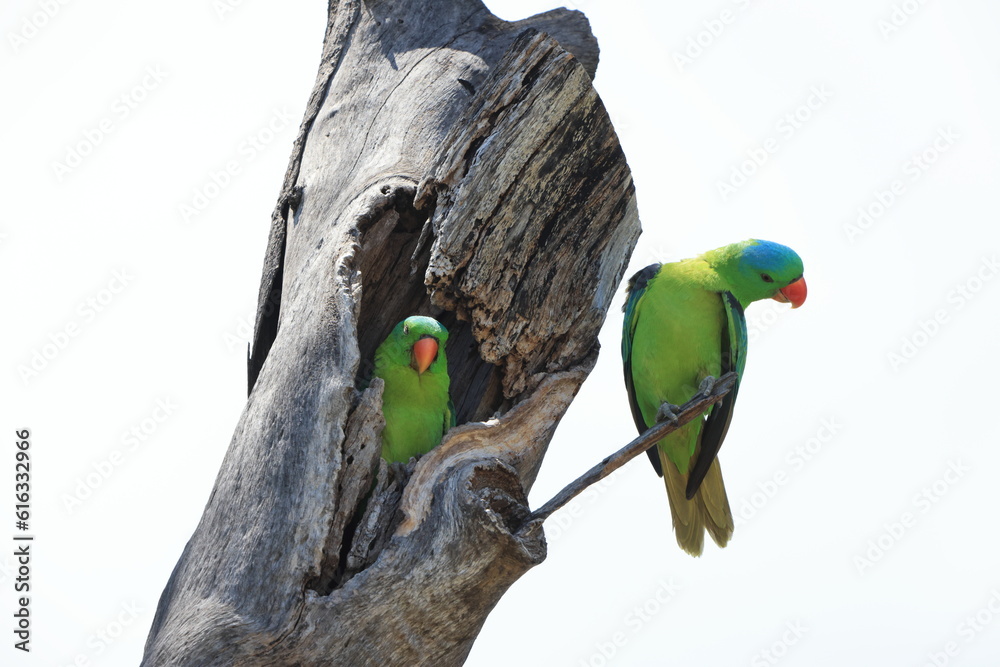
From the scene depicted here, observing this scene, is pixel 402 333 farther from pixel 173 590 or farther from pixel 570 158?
pixel 173 590

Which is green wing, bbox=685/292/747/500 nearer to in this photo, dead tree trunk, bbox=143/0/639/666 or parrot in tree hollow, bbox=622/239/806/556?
parrot in tree hollow, bbox=622/239/806/556

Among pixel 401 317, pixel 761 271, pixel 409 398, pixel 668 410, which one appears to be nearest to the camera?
pixel 409 398

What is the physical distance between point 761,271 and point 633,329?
36.2 inches

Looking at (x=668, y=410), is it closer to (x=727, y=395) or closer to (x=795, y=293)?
(x=727, y=395)

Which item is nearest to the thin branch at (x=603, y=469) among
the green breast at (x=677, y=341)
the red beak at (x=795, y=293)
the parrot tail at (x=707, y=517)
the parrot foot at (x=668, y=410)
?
the parrot foot at (x=668, y=410)

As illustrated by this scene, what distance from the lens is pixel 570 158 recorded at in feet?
15.2

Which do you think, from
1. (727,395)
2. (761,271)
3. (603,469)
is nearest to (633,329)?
(727,395)

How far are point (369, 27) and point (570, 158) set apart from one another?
5.68 ft

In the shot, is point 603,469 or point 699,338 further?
point 699,338

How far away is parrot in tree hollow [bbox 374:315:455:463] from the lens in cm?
478

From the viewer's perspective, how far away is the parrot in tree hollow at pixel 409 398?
478 centimetres

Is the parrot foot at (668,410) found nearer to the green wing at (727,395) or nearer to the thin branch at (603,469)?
the green wing at (727,395)

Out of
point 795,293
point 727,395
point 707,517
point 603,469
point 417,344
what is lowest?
point 707,517

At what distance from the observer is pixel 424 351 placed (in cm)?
463
